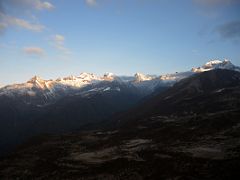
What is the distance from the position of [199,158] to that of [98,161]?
91.8ft

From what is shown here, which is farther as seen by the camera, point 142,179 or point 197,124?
point 197,124

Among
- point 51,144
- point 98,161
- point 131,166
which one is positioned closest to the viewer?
point 131,166

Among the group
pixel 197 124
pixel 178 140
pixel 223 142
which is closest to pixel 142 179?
pixel 223 142

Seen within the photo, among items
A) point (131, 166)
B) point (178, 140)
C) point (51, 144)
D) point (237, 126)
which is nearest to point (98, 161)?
point (131, 166)

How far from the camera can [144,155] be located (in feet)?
339

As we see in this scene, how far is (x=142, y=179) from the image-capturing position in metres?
74.2

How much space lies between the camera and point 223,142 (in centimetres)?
11050

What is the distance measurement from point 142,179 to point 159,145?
4573 cm

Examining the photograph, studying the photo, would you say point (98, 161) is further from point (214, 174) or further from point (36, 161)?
point (214, 174)

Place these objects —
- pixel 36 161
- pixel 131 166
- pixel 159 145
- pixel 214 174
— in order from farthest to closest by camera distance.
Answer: pixel 159 145 < pixel 36 161 < pixel 131 166 < pixel 214 174

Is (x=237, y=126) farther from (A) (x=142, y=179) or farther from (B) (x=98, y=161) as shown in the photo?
(A) (x=142, y=179)

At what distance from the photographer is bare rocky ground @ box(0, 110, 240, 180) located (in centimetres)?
7938

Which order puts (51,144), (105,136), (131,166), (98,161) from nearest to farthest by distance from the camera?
(131,166), (98,161), (51,144), (105,136)

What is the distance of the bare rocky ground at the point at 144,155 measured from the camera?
7938 cm
